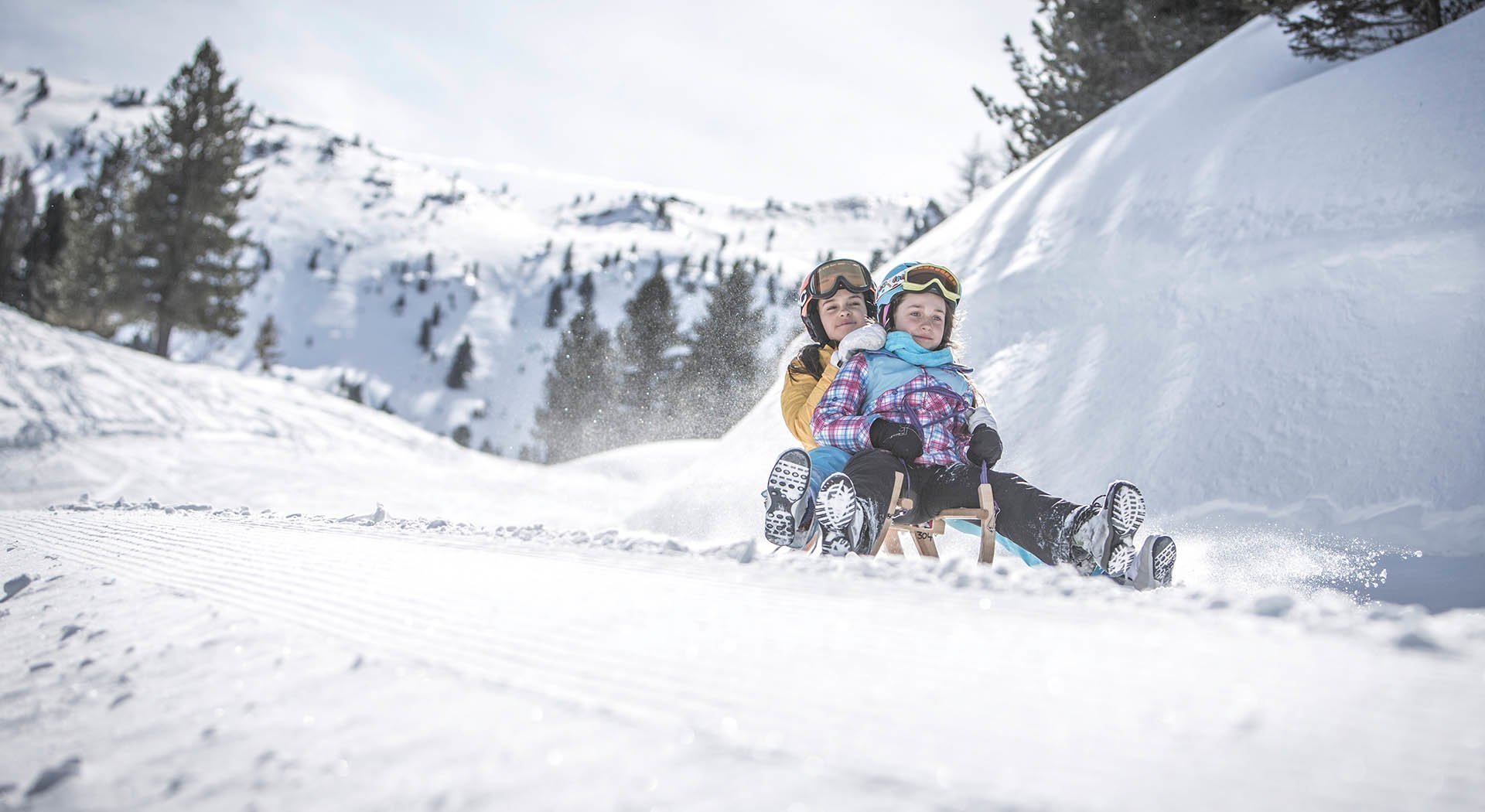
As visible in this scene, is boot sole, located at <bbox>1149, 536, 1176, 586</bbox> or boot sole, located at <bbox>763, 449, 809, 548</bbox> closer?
boot sole, located at <bbox>1149, 536, 1176, 586</bbox>

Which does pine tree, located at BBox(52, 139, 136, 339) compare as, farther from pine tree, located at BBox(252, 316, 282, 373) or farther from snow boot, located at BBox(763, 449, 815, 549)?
snow boot, located at BBox(763, 449, 815, 549)

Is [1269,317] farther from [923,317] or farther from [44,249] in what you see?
[44,249]

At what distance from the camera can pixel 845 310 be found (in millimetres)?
3631

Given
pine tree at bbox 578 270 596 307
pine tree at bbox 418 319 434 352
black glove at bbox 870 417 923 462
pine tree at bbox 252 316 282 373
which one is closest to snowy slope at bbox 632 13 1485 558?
black glove at bbox 870 417 923 462

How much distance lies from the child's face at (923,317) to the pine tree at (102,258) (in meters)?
25.5

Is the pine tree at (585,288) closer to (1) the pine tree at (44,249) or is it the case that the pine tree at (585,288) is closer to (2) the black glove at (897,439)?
(1) the pine tree at (44,249)

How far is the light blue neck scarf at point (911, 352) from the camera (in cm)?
313

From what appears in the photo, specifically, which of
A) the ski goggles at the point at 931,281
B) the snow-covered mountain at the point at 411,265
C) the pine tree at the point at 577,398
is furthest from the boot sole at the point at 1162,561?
the snow-covered mountain at the point at 411,265

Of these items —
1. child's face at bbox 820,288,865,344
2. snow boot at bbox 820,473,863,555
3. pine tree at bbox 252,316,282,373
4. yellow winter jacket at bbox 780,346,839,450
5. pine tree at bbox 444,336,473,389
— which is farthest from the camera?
pine tree at bbox 444,336,473,389

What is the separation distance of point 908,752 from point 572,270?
144938mm

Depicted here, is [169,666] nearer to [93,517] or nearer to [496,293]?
[93,517]

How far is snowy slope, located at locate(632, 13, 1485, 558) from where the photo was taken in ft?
9.89

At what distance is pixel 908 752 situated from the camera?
756mm

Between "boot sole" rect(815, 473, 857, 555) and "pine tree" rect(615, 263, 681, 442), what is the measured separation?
80.7 ft
